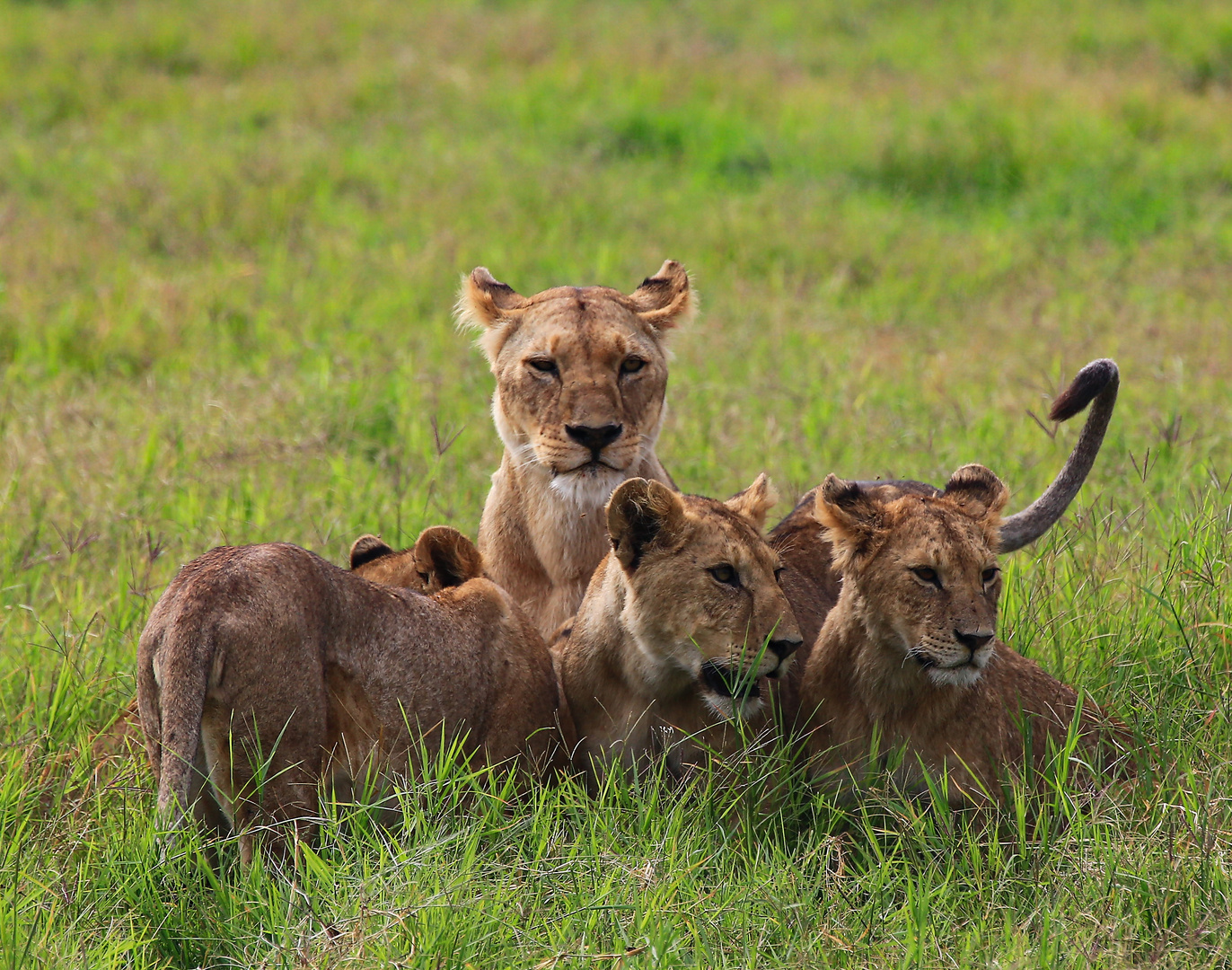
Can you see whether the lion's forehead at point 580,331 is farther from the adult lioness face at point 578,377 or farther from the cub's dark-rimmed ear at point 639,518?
the cub's dark-rimmed ear at point 639,518

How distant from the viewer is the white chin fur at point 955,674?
356 cm

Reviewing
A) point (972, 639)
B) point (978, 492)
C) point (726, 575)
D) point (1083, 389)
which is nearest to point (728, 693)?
point (726, 575)

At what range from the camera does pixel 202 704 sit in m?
3.06

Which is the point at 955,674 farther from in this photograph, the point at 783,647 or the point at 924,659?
the point at 783,647

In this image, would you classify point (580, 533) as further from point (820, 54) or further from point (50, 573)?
point (820, 54)

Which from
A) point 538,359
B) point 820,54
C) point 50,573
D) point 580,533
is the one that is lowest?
point 50,573

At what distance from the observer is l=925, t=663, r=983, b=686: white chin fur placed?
356cm

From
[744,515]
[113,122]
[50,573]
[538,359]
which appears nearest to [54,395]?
[50,573]

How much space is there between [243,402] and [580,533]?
297cm

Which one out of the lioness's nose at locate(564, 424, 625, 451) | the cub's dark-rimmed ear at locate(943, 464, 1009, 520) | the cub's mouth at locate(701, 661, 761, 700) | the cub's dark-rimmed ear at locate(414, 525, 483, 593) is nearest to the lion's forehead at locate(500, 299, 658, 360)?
the lioness's nose at locate(564, 424, 625, 451)

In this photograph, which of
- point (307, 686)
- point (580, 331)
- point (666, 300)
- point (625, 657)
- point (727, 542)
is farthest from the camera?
point (666, 300)

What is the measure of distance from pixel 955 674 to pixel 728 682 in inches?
21.4

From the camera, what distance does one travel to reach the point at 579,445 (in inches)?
173

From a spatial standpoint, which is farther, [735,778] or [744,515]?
[744,515]
